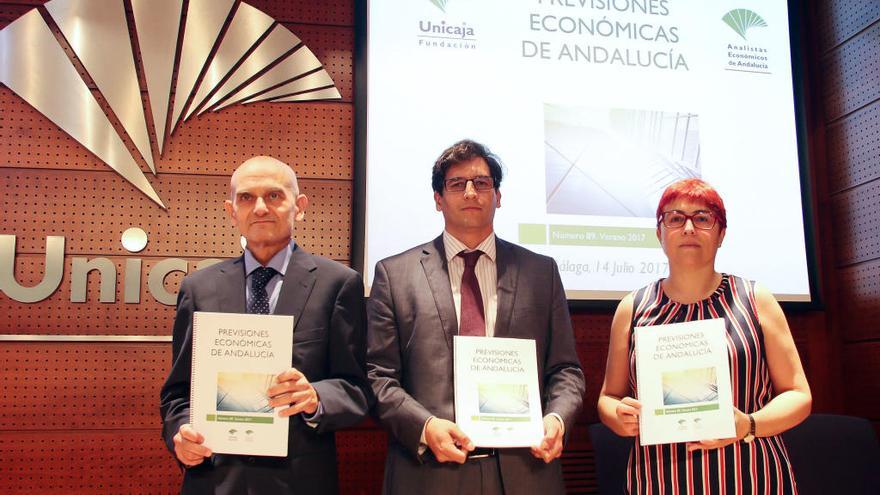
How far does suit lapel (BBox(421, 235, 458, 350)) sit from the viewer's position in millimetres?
2115

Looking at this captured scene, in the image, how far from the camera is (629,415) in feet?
6.58

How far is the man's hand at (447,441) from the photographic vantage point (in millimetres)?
1888

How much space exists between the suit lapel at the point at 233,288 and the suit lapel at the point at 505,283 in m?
0.75

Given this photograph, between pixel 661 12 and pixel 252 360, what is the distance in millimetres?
2710

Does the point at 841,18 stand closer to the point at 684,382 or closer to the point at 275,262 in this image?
the point at 684,382

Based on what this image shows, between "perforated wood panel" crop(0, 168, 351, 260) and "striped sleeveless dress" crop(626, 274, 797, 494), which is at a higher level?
"perforated wood panel" crop(0, 168, 351, 260)

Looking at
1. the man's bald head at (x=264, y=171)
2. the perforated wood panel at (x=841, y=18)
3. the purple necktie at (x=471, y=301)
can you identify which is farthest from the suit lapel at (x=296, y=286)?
the perforated wood panel at (x=841, y=18)

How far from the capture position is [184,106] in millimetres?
3076

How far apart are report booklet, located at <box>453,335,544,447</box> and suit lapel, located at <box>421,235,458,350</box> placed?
0.35 ft

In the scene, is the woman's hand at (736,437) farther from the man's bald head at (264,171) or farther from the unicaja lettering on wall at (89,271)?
the unicaja lettering on wall at (89,271)

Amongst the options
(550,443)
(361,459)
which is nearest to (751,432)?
(550,443)

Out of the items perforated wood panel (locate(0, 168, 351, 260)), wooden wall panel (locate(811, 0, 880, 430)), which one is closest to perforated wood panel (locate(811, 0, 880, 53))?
wooden wall panel (locate(811, 0, 880, 430))

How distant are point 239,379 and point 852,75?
126 inches

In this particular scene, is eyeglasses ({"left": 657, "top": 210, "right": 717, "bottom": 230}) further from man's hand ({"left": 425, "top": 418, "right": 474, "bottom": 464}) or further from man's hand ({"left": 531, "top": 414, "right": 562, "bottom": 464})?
man's hand ({"left": 425, "top": 418, "right": 474, "bottom": 464})
